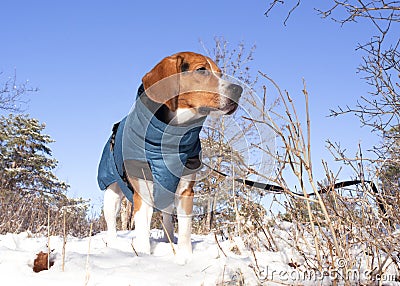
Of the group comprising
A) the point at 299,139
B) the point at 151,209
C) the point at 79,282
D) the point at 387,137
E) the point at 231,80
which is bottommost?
the point at 79,282

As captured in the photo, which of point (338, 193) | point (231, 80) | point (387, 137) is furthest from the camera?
point (387, 137)

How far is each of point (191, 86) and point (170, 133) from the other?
46 centimetres

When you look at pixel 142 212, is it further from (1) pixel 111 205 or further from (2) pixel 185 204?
(1) pixel 111 205

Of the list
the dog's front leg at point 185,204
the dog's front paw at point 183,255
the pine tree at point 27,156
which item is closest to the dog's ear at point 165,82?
the dog's front leg at point 185,204

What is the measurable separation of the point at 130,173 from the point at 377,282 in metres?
2.18

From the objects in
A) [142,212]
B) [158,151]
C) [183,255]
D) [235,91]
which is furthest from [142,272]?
[235,91]

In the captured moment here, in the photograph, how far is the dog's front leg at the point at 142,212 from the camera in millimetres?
3584

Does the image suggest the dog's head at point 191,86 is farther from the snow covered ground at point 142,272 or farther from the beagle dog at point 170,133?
the snow covered ground at point 142,272

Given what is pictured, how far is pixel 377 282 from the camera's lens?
82.7 inches

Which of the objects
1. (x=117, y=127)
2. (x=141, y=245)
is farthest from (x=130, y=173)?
(x=117, y=127)

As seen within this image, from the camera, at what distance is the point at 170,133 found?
361cm

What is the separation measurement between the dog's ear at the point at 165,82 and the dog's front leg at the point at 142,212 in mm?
717

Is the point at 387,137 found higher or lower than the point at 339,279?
higher

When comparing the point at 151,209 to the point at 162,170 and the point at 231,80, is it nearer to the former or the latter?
the point at 162,170
